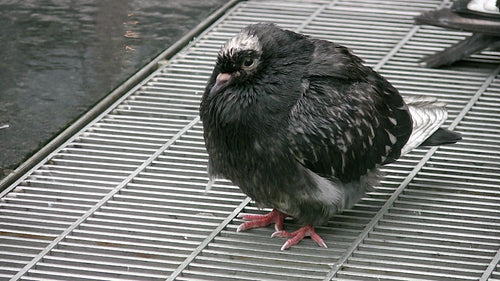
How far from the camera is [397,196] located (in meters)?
6.50

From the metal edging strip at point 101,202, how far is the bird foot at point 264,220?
953 millimetres

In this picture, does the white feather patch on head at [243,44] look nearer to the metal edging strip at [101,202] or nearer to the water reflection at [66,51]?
the metal edging strip at [101,202]

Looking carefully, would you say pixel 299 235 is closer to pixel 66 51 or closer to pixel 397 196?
pixel 397 196

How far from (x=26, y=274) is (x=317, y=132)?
6.00 feet

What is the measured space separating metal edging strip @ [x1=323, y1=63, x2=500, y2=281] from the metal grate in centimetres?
1

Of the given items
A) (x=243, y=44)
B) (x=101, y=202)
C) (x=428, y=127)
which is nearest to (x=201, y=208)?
(x=101, y=202)

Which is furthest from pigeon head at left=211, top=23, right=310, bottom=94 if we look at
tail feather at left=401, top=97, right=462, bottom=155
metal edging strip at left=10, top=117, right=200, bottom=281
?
metal edging strip at left=10, top=117, right=200, bottom=281

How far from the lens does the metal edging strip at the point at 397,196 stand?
5729mm

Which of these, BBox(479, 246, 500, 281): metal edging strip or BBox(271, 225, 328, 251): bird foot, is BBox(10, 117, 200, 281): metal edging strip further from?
BBox(479, 246, 500, 281): metal edging strip

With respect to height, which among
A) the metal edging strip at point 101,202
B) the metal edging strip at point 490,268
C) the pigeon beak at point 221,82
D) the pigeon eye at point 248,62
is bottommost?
the metal edging strip at point 101,202

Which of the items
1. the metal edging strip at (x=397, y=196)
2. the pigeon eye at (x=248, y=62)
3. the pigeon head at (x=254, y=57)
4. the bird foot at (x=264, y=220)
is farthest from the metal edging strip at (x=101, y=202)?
the metal edging strip at (x=397, y=196)

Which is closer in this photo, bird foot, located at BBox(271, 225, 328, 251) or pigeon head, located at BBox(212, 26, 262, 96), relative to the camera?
pigeon head, located at BBox(212, 26, 262, 96)

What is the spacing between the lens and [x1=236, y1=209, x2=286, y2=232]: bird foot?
20.1 ft

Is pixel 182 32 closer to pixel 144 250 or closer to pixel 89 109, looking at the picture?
pixel 89 109
